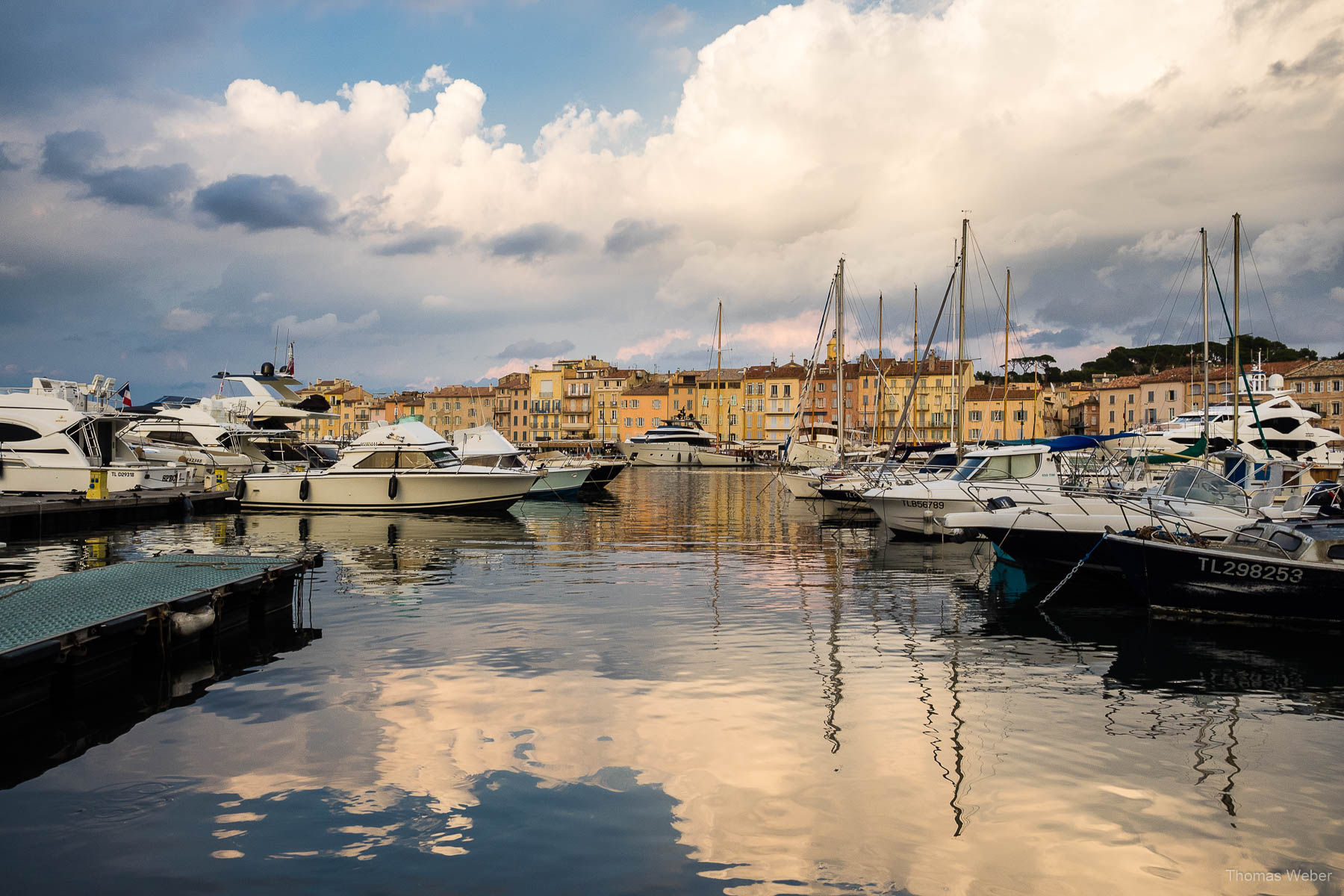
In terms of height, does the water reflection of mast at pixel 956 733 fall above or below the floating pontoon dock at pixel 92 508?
below

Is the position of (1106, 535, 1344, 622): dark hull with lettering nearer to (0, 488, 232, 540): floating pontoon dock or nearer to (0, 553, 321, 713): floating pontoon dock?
(0, 553, 321, 713): floating pontoon dock

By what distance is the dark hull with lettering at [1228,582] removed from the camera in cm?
1321

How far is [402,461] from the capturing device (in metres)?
34.1

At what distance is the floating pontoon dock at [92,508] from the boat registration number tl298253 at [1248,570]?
28.6m

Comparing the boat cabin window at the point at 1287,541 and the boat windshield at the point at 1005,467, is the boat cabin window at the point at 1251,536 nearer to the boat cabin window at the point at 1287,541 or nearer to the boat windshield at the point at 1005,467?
the boat cabin window at the point at 1287,541

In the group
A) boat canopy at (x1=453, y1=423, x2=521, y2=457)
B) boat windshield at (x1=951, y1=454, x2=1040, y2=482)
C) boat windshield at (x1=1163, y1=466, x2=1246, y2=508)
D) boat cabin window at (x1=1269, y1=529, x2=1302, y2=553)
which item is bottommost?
boat cabin window at (x1=1269, y1=529, x2=1302, y2=553)

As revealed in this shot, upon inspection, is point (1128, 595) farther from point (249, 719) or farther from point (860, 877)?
Result: point (249, 719)

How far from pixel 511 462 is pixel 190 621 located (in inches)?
1067

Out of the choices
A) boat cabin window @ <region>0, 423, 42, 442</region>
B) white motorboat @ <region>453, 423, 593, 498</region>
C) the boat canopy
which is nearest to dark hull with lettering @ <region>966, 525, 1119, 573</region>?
white motorboat @ <region>453, 423, 593, 498</region>

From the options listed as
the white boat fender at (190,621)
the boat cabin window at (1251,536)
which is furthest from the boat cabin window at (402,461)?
the boat cabin window at (1251,536)

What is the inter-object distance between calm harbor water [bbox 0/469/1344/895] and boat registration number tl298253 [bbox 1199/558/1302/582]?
2.98ft

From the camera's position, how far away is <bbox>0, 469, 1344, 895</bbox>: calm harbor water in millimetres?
6453

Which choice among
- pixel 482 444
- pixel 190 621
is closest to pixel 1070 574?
pixel 190 621

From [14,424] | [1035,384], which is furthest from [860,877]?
[1035,384]
